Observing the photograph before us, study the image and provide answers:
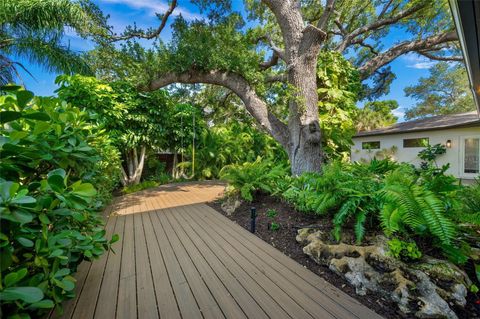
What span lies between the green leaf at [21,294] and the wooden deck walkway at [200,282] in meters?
0.91

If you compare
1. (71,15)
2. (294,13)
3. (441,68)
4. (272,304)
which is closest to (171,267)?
(272,304)

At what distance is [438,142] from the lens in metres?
9.55

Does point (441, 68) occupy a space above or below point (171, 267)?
above

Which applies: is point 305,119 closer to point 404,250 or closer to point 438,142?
point 404,250

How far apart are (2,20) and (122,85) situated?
11.7ft

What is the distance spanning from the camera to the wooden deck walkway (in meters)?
1.58

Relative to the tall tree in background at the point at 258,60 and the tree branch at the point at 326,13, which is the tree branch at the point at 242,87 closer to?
the tall tree in background at the point at 258,60

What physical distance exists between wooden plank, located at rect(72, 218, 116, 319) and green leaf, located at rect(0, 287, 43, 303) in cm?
95

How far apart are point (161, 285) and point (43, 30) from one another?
843 cm

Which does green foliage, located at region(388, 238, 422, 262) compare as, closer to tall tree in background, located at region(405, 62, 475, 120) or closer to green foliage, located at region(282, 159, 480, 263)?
green foliage, located at region(282, 159, 480, 263)

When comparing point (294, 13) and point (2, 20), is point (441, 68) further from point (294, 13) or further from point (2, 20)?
point (2, 20)

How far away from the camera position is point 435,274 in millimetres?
1740

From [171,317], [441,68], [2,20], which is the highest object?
[441,68]

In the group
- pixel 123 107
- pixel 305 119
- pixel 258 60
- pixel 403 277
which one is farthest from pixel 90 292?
pixel 258 60
